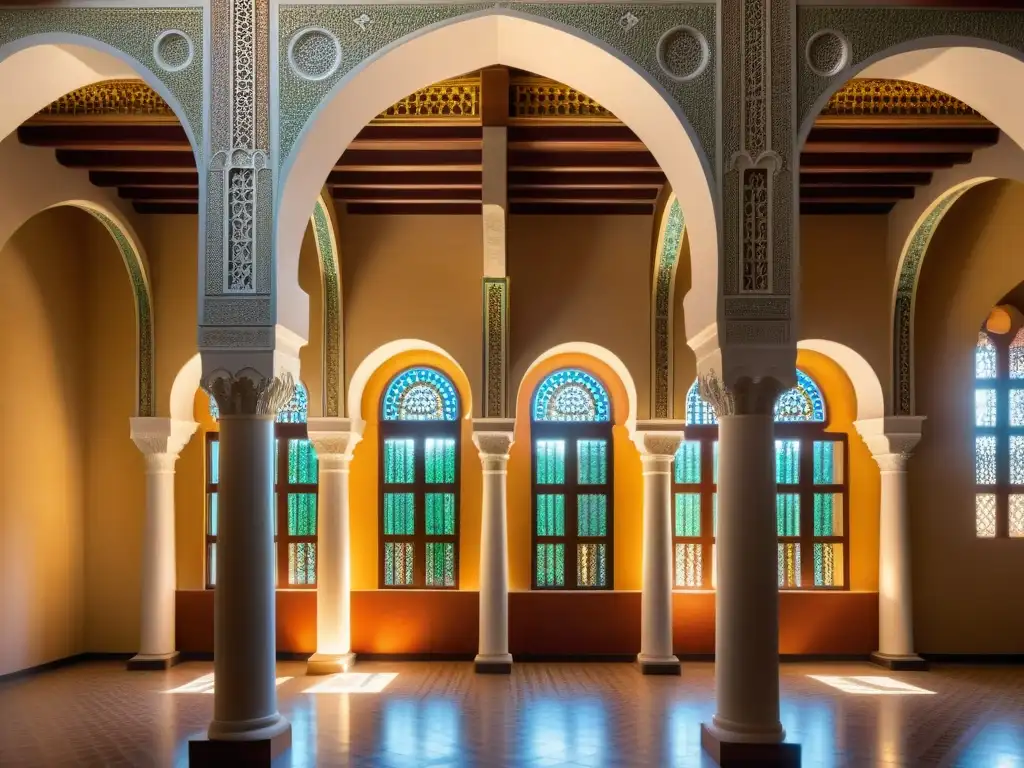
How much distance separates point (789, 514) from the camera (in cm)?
1280

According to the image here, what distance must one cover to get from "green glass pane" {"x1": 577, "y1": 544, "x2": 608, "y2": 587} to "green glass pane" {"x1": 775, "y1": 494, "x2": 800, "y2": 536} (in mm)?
2296

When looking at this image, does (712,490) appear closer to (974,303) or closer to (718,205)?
(974,303)

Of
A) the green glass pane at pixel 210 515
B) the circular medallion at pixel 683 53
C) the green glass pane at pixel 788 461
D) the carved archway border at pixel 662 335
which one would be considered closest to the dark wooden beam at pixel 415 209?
the carved archway border at pixel 662 335

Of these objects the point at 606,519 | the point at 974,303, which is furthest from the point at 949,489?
the point at 606,519

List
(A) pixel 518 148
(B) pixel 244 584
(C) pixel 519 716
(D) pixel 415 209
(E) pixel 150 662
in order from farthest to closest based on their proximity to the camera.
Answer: (D) pixel 415 209 → (E) pixel 150 662 → (A) pixel 518 148 → (C) pixel 519 716 → (B) pixel 244 584

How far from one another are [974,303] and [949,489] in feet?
7.46

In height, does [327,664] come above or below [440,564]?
below

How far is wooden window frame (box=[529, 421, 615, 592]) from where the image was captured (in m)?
12.7

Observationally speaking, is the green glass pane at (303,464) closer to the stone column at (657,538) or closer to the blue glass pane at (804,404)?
the stone column at (657,538)

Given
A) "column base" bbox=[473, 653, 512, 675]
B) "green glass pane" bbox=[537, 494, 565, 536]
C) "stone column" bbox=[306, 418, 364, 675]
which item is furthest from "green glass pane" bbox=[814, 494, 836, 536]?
"stone column" bbox=[306, 418, 364, 675]

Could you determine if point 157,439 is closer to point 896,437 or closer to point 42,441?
point 42,441

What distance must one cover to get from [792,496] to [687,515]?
136 cm

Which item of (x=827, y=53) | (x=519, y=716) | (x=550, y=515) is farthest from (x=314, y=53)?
(x=550, y=515)

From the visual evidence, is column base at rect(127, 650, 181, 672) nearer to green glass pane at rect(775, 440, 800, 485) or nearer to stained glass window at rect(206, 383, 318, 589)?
stained glass window at rect(206, 383, 318, 589)
